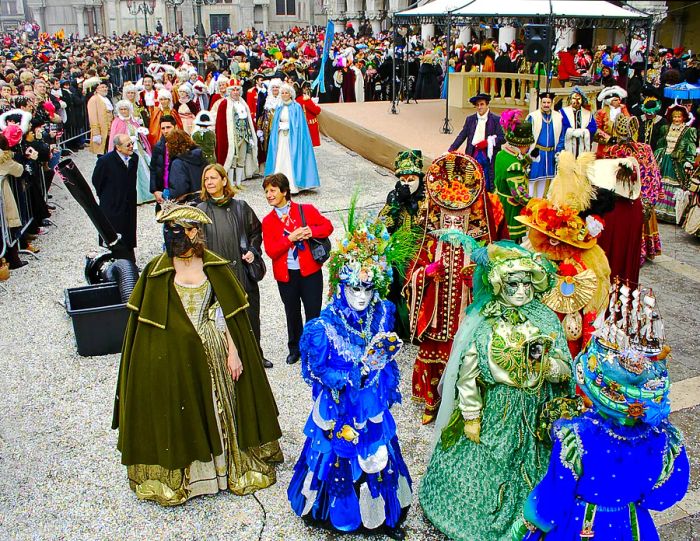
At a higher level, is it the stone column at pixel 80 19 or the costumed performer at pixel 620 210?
the stone column at pixel 80 19

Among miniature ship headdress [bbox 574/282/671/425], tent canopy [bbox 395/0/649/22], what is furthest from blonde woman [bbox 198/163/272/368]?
tent canopy [bbox 395/0/649/22]

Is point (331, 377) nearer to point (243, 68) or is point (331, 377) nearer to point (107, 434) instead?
point (107, 434)

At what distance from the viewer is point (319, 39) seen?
4016 centimetres

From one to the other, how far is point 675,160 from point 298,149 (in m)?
5.57

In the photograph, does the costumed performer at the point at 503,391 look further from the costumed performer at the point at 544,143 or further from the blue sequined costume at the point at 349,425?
the costumed performer at the point at 544,143

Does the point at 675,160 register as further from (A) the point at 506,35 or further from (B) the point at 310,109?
(A) the point at 506,35

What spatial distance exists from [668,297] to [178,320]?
5.80 m

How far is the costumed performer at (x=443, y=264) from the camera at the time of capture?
5.32 m

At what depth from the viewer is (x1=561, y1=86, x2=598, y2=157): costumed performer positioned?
9867 mm

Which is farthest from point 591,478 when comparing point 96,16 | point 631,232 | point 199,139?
point 96,16

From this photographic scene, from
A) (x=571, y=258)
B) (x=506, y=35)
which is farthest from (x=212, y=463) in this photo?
Result: (x=506, y=35)

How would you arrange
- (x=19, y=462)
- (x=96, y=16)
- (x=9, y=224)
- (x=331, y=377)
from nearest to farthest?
(x=331, y=377) < (x=19, y=462) < (x=9, y=224) < (x=96, y=16)

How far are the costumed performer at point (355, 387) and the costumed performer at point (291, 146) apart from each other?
7452mm

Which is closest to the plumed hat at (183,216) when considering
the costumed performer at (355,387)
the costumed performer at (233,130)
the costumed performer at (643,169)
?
the costumed performer at (355,387)
